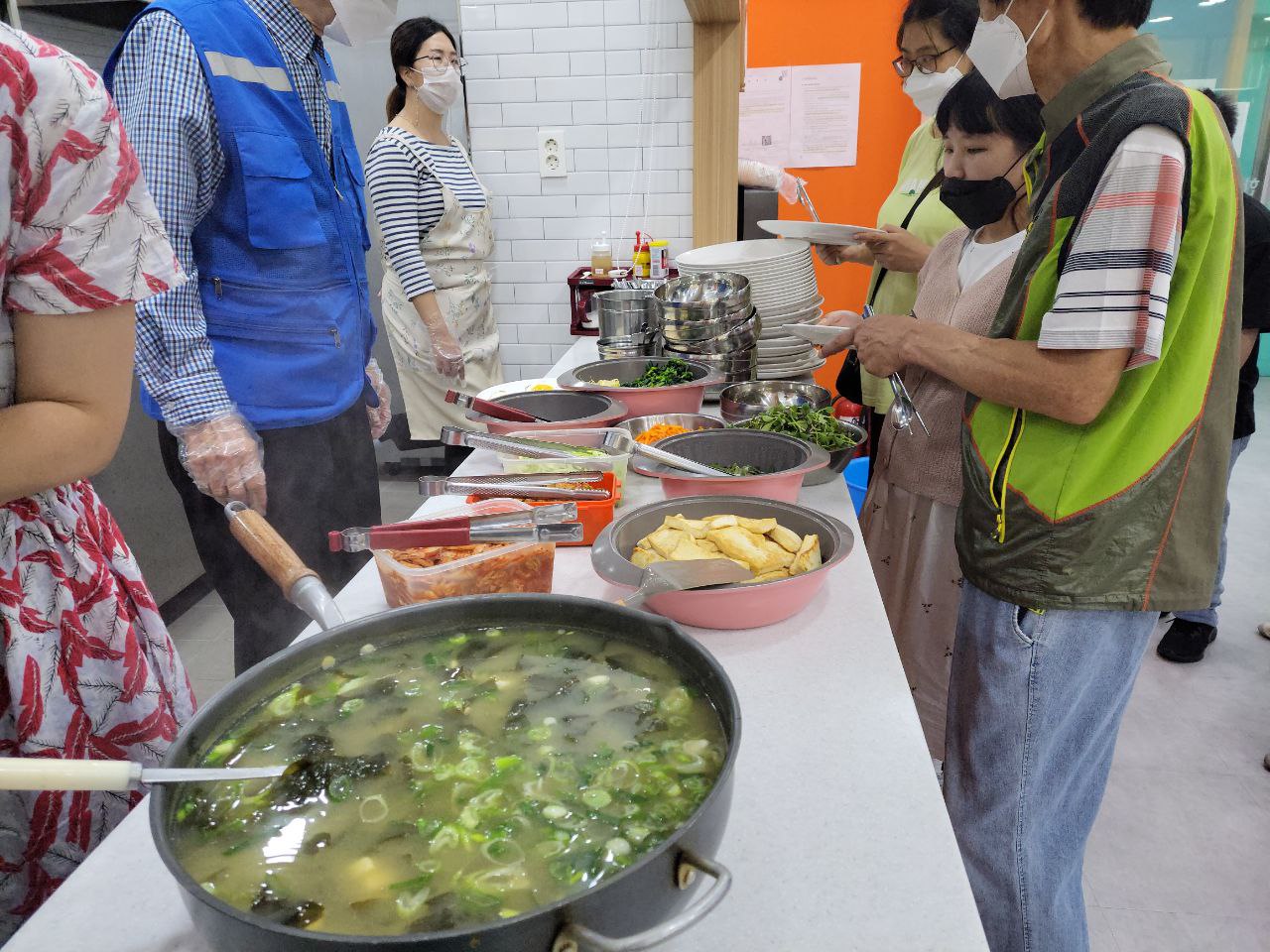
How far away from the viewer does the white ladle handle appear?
60 cm

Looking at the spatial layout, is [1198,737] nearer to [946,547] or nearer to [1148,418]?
[946,547]

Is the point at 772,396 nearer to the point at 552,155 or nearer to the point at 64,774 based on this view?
the point at 64,774

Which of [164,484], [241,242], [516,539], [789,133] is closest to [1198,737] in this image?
[516,539]

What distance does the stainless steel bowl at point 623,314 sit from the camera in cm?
259

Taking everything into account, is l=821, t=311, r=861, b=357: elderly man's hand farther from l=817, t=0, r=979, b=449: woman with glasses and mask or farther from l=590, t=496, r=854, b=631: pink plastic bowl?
l=590, t=496, r=854, b=631: pink plastic bowl

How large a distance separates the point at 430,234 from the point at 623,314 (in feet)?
6.03

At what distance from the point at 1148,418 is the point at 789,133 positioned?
16.9 feet

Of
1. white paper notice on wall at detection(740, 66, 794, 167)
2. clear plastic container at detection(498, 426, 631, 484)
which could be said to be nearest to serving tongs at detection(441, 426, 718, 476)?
clear plastic container at detection(498, 426, 631, 484)

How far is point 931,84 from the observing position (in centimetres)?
268

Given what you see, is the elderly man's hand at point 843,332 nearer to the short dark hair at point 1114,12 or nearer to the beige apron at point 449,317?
the short dark hair at point 1114,12

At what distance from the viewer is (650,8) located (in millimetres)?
3877

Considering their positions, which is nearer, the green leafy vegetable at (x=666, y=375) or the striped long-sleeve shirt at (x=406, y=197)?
the green leafy vegetable at (x=666, y=375)

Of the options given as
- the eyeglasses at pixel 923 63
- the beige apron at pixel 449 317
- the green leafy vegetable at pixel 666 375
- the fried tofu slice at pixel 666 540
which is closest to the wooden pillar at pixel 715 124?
the beige apron at pixel 449 317

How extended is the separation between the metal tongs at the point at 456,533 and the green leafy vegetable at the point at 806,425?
741mm
